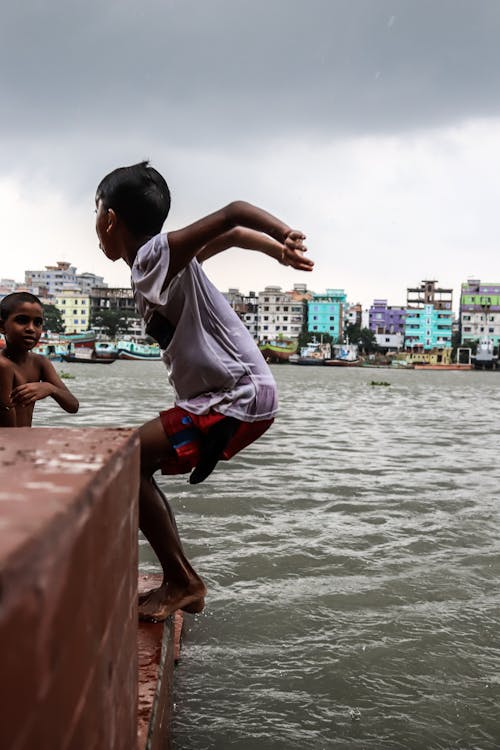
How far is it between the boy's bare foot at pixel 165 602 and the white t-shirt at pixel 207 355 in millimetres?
649

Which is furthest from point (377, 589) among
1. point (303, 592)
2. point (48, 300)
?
point (48, 300)

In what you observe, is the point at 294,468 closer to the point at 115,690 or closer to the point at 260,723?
the point at 260,723

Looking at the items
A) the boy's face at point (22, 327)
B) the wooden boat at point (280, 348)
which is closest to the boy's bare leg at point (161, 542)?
the boy's face at point (22, 327)

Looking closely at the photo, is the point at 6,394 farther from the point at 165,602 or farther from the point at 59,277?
the point at 59,277

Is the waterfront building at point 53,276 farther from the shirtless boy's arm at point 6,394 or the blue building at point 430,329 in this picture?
the shirtless boy's arm at point 6,394

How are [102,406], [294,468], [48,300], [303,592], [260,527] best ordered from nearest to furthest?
1. [303,592]
2. [260,527]
3. [294,468]
4. [102,406]
5. [48,300]

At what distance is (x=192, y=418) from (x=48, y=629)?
1.54 m

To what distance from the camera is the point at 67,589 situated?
73 centimetres

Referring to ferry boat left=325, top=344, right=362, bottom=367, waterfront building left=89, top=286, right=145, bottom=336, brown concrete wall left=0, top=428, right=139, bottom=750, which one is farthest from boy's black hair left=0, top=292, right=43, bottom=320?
waterfront building left=89, top=286, right=145, bottom=336

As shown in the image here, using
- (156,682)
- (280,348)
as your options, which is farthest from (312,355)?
(156,682)

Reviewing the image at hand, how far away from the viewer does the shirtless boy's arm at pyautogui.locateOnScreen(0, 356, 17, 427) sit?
3.17 metres

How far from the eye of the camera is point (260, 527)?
4289mm

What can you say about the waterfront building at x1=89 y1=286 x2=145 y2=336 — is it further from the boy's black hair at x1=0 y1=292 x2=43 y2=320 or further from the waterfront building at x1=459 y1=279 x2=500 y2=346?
the boy's black hair at x1=0 y1=292 x2=43 y2=320

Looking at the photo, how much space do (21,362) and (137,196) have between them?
1.42 metres
